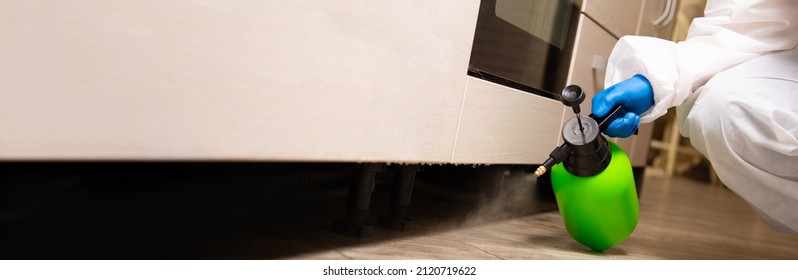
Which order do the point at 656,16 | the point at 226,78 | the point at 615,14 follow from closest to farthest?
the point at 226,78 < the point at 615,14 < the point at 656,16

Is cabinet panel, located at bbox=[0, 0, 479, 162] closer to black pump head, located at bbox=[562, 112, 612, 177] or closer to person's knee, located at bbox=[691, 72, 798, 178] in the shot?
black pump head, located at bbox=[562, 112, 612, 177]

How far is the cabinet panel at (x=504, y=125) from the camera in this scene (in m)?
1.01

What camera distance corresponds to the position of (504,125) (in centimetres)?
114

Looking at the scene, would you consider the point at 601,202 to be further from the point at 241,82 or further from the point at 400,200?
the point at 241,82

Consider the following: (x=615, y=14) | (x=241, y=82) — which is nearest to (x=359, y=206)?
(x=241, y=82)

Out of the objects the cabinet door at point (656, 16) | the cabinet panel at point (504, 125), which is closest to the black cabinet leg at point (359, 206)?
the cabinet panel at point (504, 125)

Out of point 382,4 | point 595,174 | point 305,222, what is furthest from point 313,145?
point 595,174

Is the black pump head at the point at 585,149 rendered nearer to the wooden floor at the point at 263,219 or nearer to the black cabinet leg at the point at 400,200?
the wooden floor at the point at 263,219

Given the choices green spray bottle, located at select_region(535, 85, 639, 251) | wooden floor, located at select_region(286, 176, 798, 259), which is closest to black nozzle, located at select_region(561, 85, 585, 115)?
green spray bottle, located at select_region(535, 85, 639, 251)

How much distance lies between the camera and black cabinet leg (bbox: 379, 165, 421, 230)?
1090 mm

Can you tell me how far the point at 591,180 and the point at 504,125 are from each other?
0.19 meters

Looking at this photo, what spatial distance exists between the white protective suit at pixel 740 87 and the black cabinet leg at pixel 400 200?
13.4 inches

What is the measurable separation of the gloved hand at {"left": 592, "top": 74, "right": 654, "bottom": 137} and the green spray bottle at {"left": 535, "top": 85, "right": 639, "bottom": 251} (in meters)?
0.01
